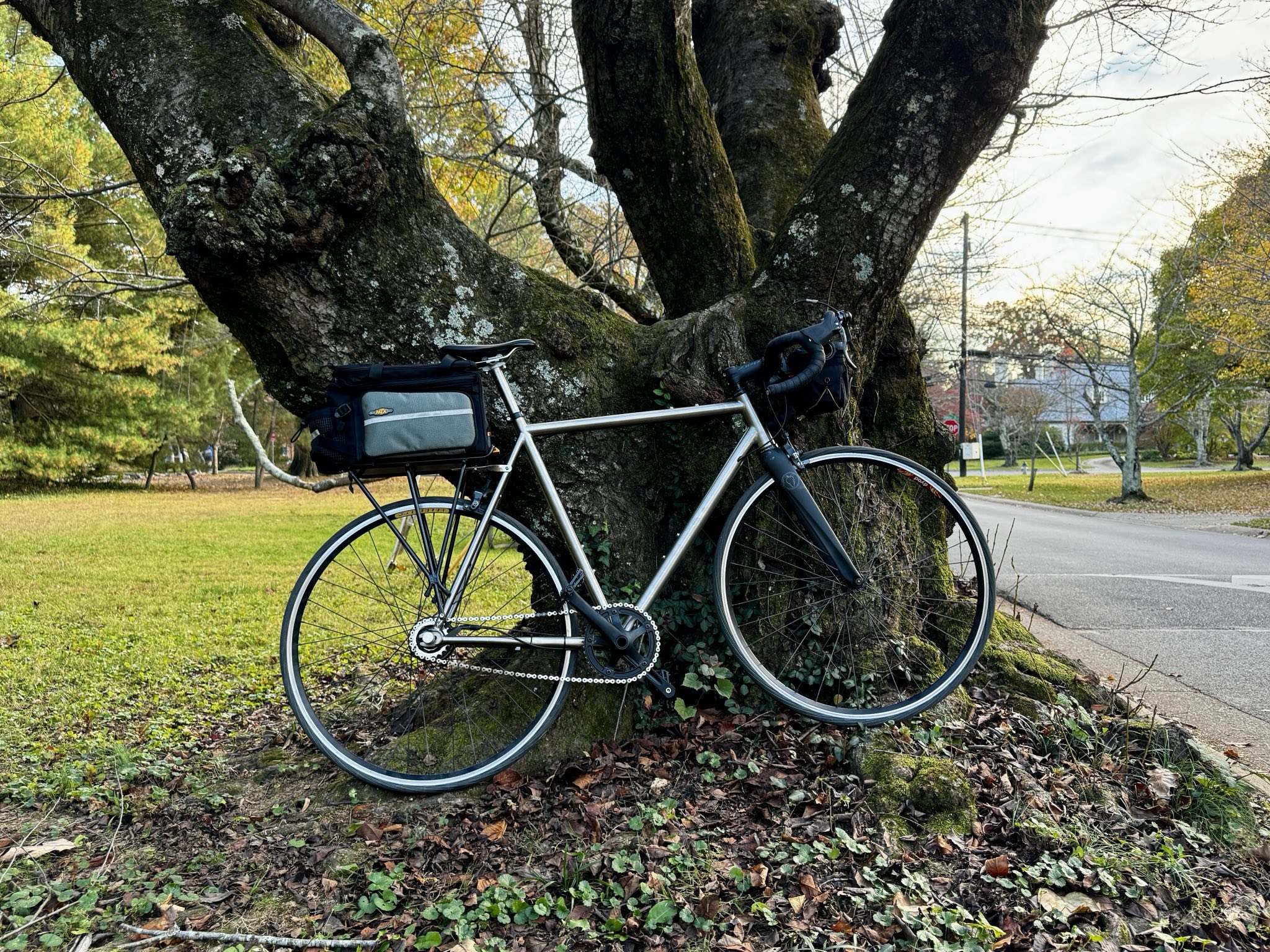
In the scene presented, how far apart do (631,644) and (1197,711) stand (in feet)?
9.85

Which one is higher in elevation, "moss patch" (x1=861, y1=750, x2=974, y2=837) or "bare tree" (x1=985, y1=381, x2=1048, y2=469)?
"bare tree" (x1=985, y1=381, x2=1048, y2=469)

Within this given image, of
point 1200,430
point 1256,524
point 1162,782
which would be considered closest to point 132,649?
point 1162,782

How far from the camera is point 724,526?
112 inches

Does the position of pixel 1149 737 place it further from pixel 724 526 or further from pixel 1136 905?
pixel 724 526

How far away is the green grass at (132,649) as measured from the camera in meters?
3.13

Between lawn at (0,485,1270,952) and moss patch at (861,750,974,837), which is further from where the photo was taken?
moss patch at (861,750,974,837)

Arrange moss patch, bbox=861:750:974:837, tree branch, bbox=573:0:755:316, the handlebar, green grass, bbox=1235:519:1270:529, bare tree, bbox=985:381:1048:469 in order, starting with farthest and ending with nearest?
bare tree, bbox=985:381:1048:469, green grass, bbox=1235:519:1270:529, tree branch, bbox=573:0:755:316, the handlebar, moss patch, bbox=861:750:974:837

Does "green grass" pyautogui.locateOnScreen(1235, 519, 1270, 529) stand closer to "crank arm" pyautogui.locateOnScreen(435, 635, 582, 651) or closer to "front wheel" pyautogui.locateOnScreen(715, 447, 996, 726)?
"front wheel" pyautogui.locateOnScreen(715, 447, 996, 726)

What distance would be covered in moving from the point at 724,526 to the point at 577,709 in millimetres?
913

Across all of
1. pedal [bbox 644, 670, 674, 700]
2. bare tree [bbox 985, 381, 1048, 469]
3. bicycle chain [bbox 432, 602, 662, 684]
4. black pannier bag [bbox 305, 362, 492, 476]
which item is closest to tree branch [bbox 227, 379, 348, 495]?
black pannier bag [bbox 305, 362, 492, 476]

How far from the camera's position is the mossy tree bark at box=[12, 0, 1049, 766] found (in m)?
2.64

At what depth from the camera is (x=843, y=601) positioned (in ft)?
9.96

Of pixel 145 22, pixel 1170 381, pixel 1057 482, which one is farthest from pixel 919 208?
pixel 1057 482

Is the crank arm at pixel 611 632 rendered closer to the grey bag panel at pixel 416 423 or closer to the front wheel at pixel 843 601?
the front wheel at pixel 843 601
